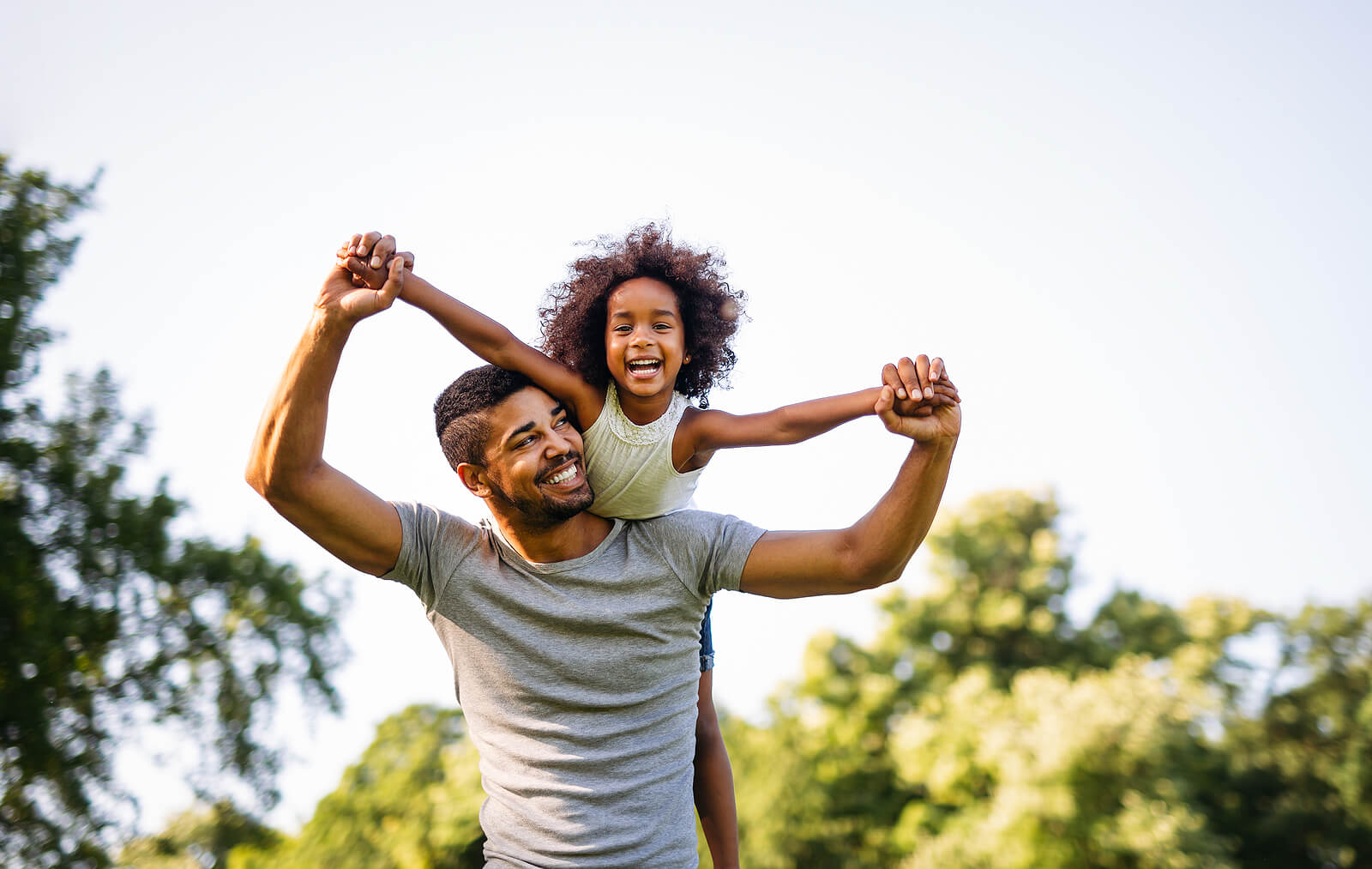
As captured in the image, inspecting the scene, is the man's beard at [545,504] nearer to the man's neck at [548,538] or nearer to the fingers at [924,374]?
the man's neck at [548,538]

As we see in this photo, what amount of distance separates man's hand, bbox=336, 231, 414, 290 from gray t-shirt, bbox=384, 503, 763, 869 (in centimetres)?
55

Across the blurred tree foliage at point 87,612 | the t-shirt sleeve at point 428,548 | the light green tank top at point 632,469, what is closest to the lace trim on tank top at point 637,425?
the light green tank top at point 632,469

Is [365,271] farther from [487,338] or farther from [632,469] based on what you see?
[632,469]

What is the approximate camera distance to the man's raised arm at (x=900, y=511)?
107 inches

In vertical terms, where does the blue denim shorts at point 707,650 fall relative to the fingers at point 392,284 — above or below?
below

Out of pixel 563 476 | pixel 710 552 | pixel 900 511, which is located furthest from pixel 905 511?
pixel 563 476

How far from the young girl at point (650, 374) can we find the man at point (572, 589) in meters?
0.11

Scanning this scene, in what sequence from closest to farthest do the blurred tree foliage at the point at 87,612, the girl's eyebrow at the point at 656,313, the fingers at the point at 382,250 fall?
the fingers at the point at 382,250, the girl's eyebrow at the point at 656,313, the blurred tree foliage at the point at 87,612

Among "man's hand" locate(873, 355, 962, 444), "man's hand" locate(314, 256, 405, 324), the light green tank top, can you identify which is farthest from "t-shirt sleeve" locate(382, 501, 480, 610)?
"man's hand" locate(873, 355, 962, 444)

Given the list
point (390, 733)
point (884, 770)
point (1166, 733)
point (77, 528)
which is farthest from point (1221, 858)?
point (77, 528)

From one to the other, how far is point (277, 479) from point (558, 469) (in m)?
0.65

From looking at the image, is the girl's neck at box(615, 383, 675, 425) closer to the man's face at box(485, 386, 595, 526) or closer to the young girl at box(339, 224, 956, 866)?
the young girl at box(339, 224, 956, 866)

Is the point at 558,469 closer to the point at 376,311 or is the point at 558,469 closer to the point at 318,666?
the point at 376,311

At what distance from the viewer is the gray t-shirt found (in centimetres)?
279
